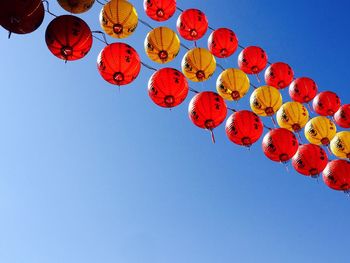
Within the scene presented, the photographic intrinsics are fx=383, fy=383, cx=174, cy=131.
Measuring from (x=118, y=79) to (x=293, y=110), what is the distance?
17.0 ft

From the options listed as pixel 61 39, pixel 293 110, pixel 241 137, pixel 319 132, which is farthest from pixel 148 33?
pixel 319 132

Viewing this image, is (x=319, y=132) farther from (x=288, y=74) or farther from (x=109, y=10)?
(x=109, y=10)

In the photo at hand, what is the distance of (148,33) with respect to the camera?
1035 cm

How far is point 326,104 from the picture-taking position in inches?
471

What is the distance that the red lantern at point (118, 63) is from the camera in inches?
333

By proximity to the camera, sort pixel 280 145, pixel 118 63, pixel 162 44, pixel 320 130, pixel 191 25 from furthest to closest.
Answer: pixel 191 25 → pixel 320 130 → pixel 162 44 → pixel 280 145 → pixel 118 63

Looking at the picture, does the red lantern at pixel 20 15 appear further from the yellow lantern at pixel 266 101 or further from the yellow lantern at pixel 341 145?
the yellow lantern at pixel 341 145

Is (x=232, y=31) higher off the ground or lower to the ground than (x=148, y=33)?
higher

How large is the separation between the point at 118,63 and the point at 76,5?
59.2 inches

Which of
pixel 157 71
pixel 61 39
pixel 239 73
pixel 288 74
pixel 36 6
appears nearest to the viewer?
pixel 36 6

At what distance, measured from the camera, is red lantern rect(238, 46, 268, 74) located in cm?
1219

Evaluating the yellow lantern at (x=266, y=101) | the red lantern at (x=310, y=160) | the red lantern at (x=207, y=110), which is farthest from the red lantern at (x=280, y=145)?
the red lantern at (x=207, y=110)

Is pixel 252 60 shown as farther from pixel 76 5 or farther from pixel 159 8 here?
pixel 76 5

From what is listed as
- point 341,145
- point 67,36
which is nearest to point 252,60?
point 341,145
